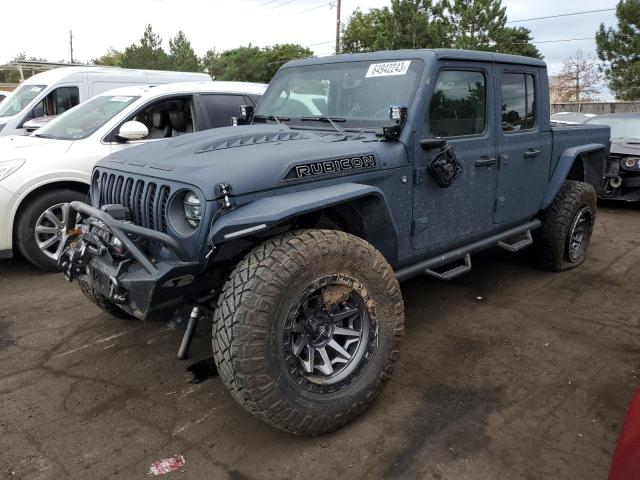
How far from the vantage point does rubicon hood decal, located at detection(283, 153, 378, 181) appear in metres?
2.75

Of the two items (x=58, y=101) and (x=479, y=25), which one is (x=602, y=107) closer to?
(x=479, y=25)

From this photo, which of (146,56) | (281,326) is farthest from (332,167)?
(146,56)

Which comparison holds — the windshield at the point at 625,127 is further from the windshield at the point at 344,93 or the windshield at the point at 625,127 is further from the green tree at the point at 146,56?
the green tree at the point at 146,56

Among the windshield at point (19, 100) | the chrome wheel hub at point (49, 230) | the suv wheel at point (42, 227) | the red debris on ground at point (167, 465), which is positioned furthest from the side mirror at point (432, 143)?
the windshield at point (19, 100)

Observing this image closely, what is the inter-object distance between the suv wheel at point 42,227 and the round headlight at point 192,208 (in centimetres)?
293

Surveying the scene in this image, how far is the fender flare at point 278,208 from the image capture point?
7.88 ft

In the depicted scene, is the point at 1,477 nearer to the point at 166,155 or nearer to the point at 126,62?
the point at 166,155

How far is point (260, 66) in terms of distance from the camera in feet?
130

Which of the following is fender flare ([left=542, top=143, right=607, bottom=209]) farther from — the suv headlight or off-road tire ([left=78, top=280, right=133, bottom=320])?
the suv headlight

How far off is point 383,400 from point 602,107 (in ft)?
71.8

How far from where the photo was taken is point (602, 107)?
2094 centimetres

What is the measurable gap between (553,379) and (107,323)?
3.20 m

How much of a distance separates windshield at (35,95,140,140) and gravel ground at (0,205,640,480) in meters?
1.99

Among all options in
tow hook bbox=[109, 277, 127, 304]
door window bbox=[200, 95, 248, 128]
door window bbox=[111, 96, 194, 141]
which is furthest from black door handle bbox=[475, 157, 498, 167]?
door window bbox=[111, 96, 194, 141]
